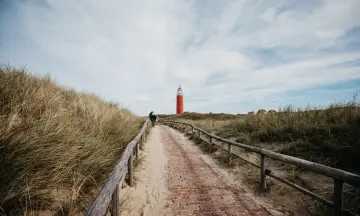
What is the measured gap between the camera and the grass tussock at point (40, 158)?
291 centimetres

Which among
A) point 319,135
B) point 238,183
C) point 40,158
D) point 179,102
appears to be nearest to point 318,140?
point 319,135

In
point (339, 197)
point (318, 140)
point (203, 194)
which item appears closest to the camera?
point (339, 197)

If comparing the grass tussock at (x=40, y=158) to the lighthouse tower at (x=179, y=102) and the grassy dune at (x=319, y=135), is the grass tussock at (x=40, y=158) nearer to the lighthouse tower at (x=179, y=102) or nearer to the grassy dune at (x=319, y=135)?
the grassy dune at (x=319, y=135)

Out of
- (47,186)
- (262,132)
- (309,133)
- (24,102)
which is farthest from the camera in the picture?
(262,132)

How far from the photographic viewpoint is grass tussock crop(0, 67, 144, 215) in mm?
2911

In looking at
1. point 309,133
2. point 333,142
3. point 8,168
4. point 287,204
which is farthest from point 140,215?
point 309,133

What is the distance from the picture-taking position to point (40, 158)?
340 centimetres

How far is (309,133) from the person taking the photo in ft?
24.7

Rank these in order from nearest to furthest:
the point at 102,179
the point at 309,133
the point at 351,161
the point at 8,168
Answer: the point at 8,168
the point at 102,179
the point at 351,161
the point at 309,133

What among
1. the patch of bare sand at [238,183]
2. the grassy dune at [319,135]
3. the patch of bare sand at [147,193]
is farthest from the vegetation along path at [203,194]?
the grassy dune at [319,135]

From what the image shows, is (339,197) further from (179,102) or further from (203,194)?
(179,102)

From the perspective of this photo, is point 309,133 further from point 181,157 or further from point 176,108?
point 176,108

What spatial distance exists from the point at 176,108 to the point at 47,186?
58957 millimetres

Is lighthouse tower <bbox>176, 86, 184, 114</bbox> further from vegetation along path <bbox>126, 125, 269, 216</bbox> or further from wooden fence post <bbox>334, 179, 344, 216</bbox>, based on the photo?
wooden fence post <bbox>334, 179, 344, 216</bbox>
